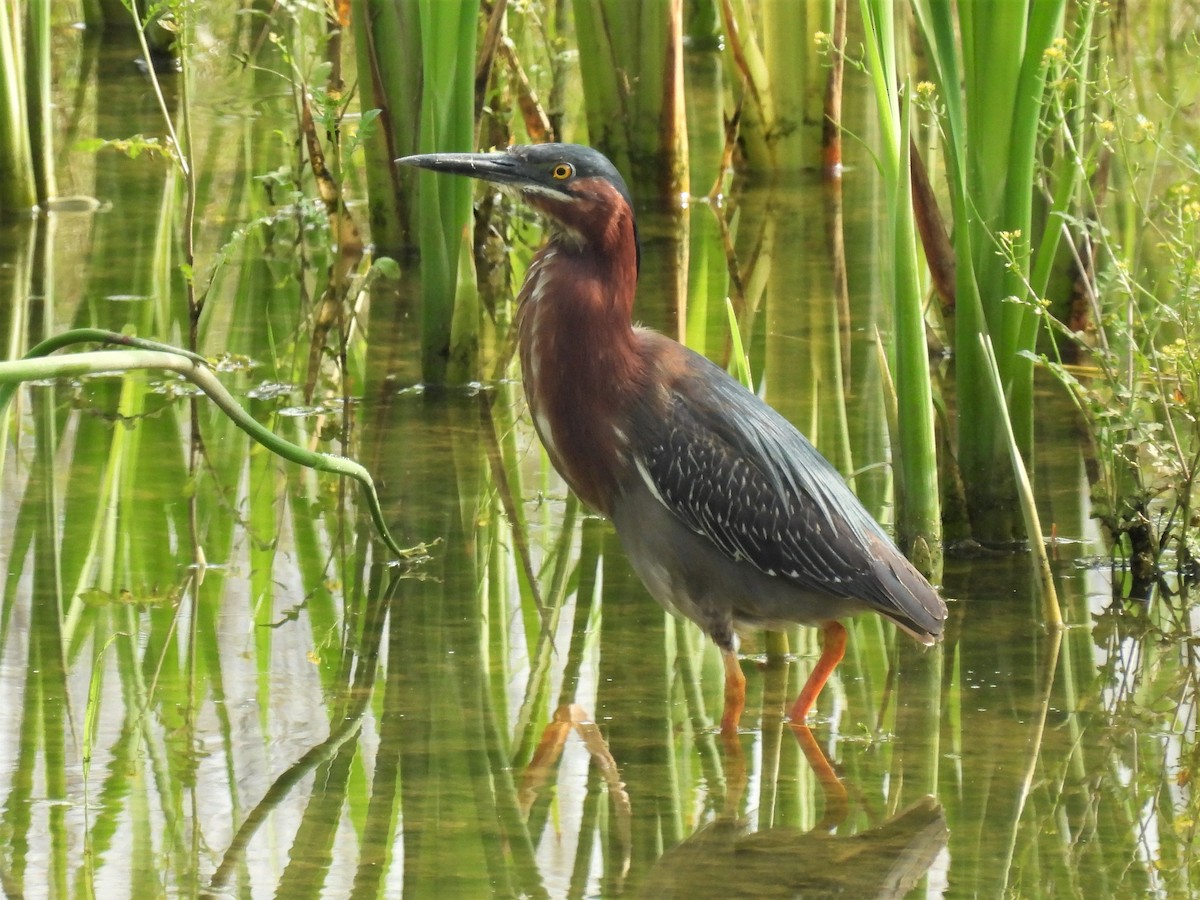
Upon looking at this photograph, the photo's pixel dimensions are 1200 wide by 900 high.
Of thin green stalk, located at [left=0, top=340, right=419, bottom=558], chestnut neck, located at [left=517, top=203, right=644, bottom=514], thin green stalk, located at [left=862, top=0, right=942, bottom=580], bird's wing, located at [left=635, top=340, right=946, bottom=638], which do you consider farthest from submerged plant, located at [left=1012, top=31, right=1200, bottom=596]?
thin green stalk, located at [left=0, top=340, right=419, bottom=558]

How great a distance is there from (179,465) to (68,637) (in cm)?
118

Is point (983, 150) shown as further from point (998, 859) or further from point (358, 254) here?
point (358, 254)

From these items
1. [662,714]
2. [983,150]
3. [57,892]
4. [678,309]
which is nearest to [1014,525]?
[983,150]

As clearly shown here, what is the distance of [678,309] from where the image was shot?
6816 mm

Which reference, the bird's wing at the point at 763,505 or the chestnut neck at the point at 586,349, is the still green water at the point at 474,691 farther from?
the chestnut neck at the point at 586,349

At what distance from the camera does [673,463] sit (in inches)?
158

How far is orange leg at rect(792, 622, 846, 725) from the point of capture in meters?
4.00

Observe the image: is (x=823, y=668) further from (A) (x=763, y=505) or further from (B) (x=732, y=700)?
(A) (x=763, y=505)

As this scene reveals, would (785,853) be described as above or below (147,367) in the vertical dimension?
below

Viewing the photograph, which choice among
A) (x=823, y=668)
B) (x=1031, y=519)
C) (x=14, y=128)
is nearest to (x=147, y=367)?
(x=823, y=668)

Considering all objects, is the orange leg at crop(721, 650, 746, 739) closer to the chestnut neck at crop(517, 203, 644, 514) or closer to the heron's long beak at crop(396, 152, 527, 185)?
the chestnut neck at crop(517, 203, 644, 514)

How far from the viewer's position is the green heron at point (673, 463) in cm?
400

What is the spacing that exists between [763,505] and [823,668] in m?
0.39

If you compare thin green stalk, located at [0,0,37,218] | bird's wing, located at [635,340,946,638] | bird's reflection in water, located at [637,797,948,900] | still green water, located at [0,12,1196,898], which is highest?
thin green stalk, located at [0,0,37,218]
